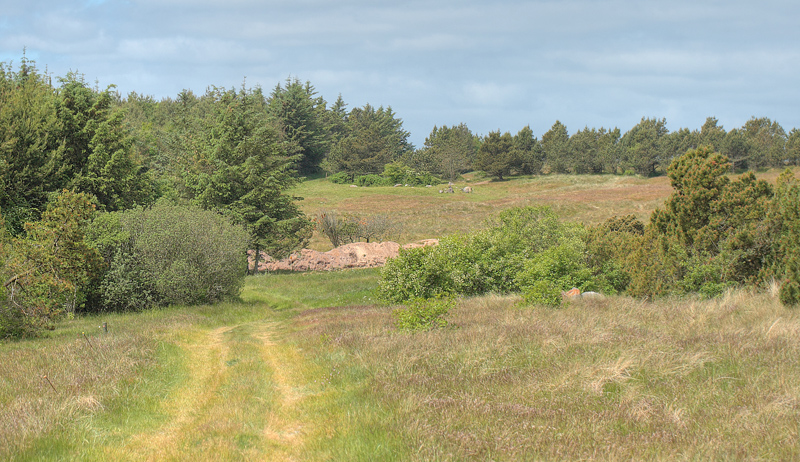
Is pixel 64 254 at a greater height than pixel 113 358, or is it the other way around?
pixel 64 254

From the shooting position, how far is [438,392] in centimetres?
688

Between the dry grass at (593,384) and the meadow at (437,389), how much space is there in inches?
1.1

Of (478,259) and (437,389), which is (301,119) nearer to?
(478,259)

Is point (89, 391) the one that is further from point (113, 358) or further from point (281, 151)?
point (281, 151)

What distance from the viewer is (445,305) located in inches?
448

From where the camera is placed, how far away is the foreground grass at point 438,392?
5.30 meters

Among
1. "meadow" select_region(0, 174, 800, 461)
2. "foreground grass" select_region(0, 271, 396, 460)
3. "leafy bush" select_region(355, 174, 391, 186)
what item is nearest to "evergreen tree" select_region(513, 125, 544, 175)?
"leafy bush" select_region(355, 174, 391, 186)

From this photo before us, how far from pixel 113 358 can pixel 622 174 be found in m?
98.3

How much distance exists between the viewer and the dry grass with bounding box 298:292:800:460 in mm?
5062

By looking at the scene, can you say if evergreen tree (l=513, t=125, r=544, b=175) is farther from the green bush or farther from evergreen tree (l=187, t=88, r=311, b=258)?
the green bush

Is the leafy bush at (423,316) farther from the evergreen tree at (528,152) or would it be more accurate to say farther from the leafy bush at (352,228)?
the evergreen tree at (528,152)

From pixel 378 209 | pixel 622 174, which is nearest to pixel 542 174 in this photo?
pixel 622 174

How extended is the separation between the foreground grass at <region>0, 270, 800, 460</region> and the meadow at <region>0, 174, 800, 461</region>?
3 centimetres

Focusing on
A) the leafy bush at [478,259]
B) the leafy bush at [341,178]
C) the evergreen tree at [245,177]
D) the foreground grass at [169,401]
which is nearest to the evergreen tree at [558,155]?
the leafy bush at [341,178]
